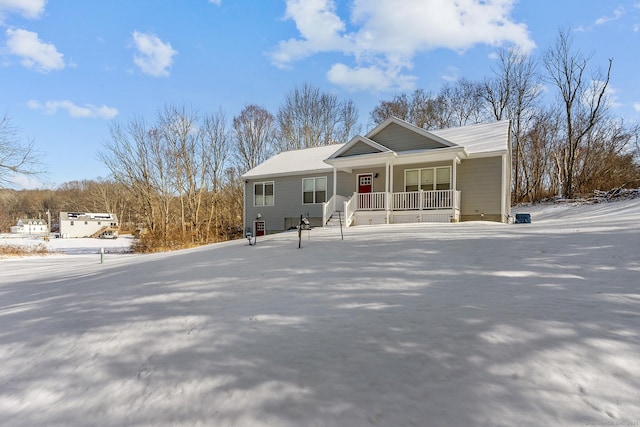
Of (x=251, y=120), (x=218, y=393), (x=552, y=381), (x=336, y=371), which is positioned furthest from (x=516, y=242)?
(x=251, y=120)

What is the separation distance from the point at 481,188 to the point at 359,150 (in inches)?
216

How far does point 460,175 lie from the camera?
14.0 metres

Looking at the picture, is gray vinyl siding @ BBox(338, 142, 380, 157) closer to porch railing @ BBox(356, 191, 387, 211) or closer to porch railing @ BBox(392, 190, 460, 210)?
porch railing @ BBox(356, 191, 387, 211)

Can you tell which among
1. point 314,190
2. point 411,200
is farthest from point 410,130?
point 314,190

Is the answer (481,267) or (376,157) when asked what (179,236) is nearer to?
(376,157)

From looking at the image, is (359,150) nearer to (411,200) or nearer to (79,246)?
(411,200)

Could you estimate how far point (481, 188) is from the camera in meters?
13.5

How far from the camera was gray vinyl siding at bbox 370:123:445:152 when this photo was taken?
46.2ft

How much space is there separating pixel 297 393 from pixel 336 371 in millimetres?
358

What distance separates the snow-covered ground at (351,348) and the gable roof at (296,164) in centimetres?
1252

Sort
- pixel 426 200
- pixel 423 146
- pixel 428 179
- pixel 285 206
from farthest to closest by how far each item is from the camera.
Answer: pixel 285 206, pixel 428 179, pixel 423 146, pixel 426 200

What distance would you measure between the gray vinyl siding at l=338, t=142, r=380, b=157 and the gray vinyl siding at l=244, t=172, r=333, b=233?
2.11m

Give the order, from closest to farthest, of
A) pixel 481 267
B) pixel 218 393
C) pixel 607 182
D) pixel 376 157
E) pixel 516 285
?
pixel 218 393
pixel 516 285
pixel 481 267
pixel 376 157
pixel 607 182

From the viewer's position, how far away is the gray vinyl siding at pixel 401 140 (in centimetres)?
1409
